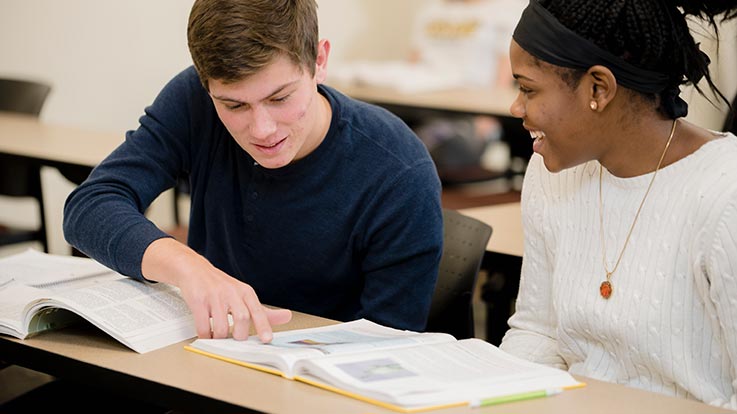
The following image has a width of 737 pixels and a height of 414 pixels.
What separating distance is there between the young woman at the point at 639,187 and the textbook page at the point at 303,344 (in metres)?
0.26

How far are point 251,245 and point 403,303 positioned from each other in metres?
0.31

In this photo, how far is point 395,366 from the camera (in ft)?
4.11

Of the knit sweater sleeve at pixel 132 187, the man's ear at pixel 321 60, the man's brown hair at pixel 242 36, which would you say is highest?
the man's brown hair at pixel 242 36

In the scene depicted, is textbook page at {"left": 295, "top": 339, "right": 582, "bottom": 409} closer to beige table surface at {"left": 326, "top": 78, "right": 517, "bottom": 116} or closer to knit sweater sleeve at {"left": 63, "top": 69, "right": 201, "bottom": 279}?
knit sweater sleeve at {"left": 63, "top": 69, "right": 201, "bottom": 279}

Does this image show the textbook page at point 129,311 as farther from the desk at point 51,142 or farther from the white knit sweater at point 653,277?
the desk at point 51,142

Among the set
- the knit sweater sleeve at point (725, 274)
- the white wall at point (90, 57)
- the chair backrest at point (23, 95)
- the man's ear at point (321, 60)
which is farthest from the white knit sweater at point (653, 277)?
the white wall at point (90, 57)

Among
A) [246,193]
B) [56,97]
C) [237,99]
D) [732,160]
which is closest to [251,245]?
[246,193]

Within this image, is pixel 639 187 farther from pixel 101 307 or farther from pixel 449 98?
pixel 449 98

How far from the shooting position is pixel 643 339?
4.68 feet

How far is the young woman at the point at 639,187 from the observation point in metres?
1.37

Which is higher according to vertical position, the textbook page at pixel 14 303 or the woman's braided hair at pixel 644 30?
the woman's braided hair at pixel 644 30

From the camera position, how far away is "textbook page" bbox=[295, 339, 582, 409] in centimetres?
117

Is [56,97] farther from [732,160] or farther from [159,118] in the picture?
[732,160]

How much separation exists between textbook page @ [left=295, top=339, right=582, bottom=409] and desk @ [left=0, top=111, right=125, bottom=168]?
1.61 meters
